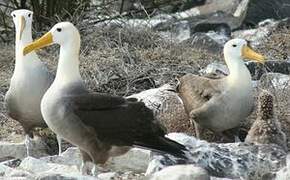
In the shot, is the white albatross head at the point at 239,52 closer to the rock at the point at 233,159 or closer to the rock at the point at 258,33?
the rock at the point at 233,159

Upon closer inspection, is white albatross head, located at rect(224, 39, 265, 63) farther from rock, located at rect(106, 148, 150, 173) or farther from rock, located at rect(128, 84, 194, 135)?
rock, located at rect(106, 148, 150, 173)

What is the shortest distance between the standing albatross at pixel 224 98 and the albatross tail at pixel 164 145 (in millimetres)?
1101

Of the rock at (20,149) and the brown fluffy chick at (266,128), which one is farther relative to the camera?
the rock at (20,149)

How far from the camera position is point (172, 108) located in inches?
307

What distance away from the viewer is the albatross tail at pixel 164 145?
6.04 meters

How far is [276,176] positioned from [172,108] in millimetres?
2057

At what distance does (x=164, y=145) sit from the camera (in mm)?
6039

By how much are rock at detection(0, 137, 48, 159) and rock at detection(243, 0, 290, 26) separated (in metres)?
6.93

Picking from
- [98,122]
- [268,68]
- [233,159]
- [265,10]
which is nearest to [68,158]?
[98,122]

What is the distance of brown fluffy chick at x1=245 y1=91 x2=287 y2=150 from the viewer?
22.0 feet

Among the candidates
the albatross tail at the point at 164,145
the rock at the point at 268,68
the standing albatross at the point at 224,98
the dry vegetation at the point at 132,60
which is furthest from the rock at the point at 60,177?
the rock at the point at 268,68

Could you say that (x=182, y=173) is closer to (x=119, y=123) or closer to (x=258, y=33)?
(x=119, y=123)

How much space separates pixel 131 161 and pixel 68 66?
81cm

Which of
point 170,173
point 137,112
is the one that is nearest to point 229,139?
point 137,112
